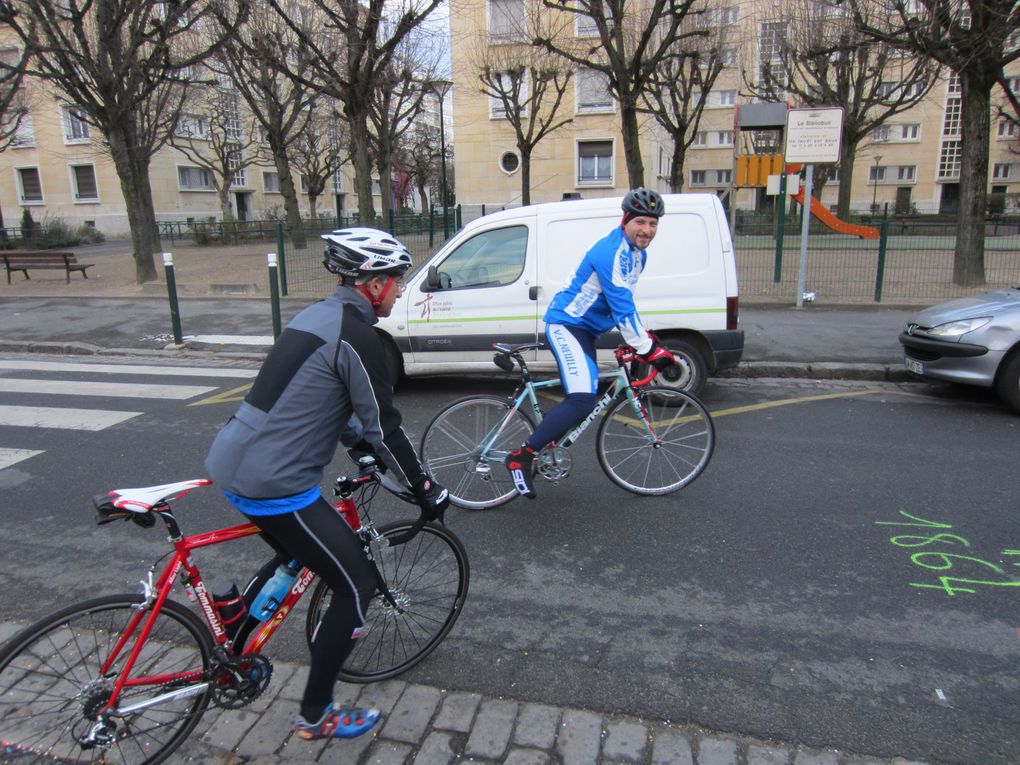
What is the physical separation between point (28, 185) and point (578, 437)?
51.9 meters

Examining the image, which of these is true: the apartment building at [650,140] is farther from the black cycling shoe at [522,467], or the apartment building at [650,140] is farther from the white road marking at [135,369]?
the black cycling shoe at [522,467]

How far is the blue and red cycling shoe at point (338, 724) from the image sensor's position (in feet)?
8.25

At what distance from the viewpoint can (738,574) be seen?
3.80 metres

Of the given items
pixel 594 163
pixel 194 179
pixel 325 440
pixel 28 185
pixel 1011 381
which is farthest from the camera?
pixel 194 179

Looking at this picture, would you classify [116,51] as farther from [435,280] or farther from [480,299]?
[480,299]

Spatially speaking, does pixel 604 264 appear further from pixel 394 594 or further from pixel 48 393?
pixel 48 393

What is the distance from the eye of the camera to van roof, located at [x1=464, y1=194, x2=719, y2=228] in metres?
7.06

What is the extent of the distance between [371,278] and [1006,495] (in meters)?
4.48

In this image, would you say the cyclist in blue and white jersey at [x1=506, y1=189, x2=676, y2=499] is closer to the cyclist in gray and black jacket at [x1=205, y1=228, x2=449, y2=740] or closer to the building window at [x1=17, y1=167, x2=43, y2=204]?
the cyclist in gray and black jacket at [x1=205, y1=228, x2=449, y2=740]

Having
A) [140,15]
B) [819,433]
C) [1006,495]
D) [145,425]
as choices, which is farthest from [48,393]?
[140,15]

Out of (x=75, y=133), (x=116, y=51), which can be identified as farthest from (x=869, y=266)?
(x=75, y=133)

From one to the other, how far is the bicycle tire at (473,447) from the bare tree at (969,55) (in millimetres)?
11520

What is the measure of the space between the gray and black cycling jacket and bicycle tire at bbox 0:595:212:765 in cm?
54

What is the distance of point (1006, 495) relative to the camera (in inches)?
186
